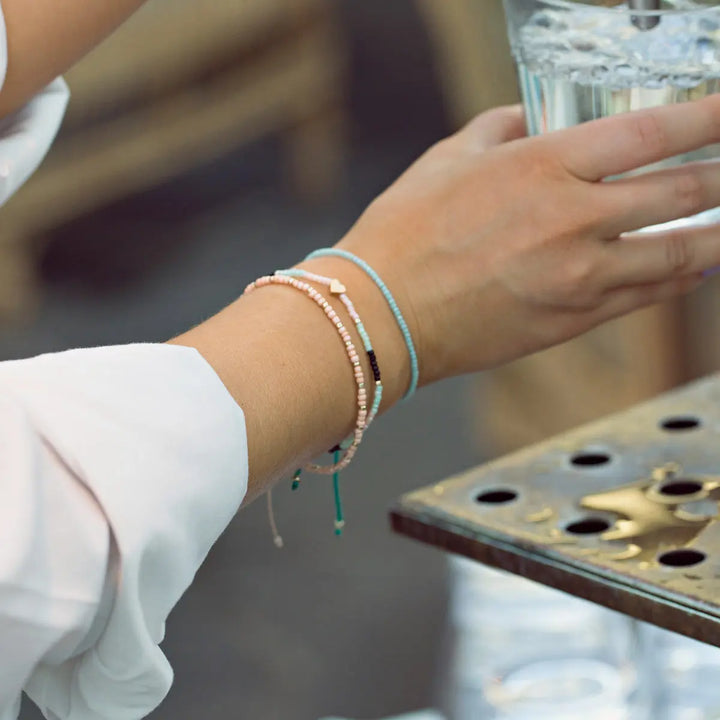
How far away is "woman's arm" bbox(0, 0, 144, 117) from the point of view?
0.62 m

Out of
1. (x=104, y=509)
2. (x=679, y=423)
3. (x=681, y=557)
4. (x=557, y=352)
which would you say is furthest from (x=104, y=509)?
(x=557, y=352)

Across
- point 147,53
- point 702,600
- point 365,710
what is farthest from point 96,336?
point 702,600

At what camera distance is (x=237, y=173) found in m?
3.22

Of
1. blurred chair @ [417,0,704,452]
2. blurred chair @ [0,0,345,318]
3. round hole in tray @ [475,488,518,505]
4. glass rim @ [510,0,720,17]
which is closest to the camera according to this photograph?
glass rim @ [510,0,720,17]

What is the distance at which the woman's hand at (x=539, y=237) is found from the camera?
0.57 meters

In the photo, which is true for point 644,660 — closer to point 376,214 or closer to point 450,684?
point 450,684

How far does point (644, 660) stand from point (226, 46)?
1912 mm

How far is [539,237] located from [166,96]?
1943 mm

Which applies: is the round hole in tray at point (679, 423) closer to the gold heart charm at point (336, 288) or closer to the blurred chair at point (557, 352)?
the gold heart charm at point (336, 288)

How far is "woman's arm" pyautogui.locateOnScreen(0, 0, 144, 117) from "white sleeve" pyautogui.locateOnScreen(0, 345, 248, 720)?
0.21 meters

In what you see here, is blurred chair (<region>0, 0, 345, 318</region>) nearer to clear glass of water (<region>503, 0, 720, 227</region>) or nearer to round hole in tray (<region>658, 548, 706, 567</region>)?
clear glass of water (<region>503, 0, 720, 227</region>)

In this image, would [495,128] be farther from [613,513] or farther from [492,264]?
[613,513]

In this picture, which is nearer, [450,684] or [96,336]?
[450,684]

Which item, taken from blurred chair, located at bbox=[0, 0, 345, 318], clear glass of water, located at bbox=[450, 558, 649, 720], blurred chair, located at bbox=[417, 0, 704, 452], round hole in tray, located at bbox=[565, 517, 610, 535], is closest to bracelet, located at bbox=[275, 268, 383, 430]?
round hole in tray, located at bbox=[565, 517, 610, 535]
